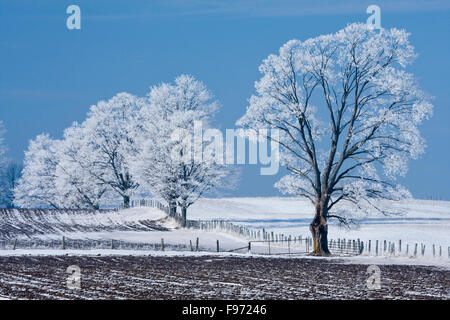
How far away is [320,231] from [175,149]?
25.5 metres

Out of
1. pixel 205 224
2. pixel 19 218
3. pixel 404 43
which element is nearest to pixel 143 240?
pixel 205 224

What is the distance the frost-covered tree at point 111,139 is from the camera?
7575cm

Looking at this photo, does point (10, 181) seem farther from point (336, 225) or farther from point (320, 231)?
point (320, 231)

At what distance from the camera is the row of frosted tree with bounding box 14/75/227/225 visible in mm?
64312

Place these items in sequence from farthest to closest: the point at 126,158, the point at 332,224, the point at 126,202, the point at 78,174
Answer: the point at 126,202
the point at 78,174
the point at 332,224
the point at 126,158

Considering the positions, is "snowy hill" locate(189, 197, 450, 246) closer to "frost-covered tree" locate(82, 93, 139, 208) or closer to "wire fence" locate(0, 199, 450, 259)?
"wire fence" locate(0, 199, 450, 259)

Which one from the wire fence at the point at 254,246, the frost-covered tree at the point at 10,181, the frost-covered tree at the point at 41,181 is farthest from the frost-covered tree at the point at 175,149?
the frost-covered tree at the point at 10,181

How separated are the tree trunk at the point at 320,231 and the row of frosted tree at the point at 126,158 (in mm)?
23508

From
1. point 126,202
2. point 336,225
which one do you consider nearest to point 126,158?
point 126,202

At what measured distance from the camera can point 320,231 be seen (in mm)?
41156

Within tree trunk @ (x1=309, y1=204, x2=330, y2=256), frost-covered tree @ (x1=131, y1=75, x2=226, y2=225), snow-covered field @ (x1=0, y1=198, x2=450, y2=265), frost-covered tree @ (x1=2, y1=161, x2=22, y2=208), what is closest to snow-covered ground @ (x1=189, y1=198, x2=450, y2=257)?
snow-covered field @ (x1=0, y1=198, x2=450, y2=265)

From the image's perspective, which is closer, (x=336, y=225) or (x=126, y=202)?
(x=336, y=225)

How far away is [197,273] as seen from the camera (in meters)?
27.8

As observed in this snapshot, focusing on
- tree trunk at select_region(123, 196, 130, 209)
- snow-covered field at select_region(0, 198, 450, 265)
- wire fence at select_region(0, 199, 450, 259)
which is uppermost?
tree trunk at select_region(123, 196, 130, 209)
